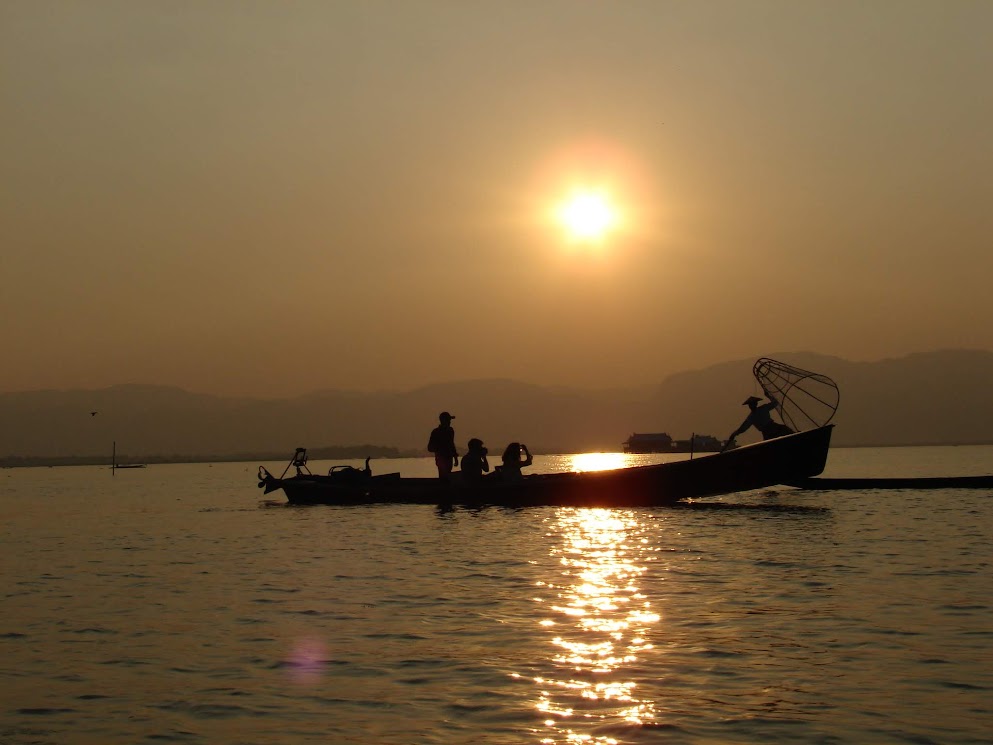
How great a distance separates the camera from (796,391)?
36.2 m

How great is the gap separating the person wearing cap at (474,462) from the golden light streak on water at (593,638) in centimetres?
977

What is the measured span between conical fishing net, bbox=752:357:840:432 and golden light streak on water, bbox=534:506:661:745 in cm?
1302

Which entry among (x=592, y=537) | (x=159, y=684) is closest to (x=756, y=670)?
(x=159, y=684)

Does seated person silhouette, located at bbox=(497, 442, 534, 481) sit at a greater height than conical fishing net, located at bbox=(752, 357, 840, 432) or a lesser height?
lesser

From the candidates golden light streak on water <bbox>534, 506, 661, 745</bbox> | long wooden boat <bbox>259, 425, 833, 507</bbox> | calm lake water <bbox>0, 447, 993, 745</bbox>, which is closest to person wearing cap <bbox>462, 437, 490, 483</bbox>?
long wooden boat <bbox>259, 425, 833, 507</bbox>

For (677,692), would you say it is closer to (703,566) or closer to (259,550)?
(703,566)

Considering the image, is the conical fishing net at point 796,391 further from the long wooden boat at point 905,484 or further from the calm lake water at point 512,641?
the calm lake water at point 512,641

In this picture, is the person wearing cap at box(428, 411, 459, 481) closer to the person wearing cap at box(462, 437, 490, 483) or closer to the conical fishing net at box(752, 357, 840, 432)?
the person wearing cap at box(462, 437, 490, 483)

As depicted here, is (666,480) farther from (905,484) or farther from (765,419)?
(905,484)

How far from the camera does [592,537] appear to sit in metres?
26.7

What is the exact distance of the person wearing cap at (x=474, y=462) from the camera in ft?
113

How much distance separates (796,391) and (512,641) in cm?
2581

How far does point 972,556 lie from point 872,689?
12.6 m

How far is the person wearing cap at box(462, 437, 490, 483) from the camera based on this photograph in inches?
1352
